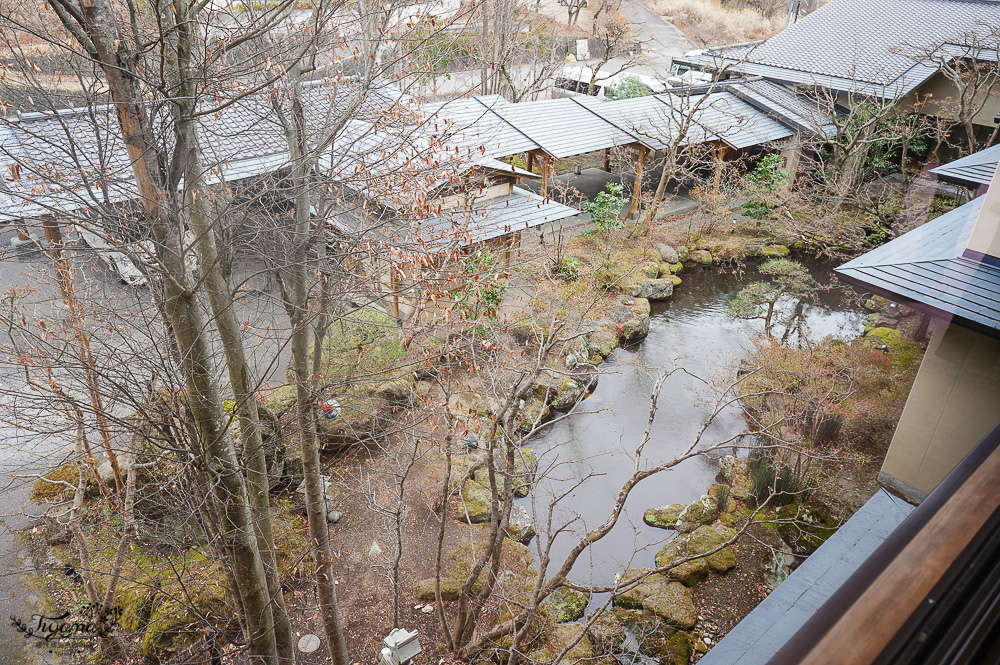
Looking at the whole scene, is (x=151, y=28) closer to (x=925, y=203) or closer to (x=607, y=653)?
(x=607, y=653)

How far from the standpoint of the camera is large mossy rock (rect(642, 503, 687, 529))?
31.1 feet

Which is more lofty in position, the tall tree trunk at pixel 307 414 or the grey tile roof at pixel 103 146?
the grey tile roof at pixel 103 146

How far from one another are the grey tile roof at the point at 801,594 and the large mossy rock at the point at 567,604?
4.79 meters

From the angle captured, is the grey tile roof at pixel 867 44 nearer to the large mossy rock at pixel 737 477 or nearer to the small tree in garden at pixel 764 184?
the small tree in garden at pixel 764 184

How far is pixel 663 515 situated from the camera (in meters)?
9.58

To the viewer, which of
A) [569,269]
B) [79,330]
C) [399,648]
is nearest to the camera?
[79,330]

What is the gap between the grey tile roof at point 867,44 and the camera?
58.9 feet

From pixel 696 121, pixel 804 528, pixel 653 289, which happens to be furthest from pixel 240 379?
pixel 696 121

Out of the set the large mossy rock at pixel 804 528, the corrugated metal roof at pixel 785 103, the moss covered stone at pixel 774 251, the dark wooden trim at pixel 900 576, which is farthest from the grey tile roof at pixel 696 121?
the dark wooden trim at pixel 900 576

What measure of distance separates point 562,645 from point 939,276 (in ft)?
19.2

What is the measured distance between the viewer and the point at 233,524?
16.2 ft

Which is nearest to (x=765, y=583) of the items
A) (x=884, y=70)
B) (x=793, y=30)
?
(x=884, y=70)

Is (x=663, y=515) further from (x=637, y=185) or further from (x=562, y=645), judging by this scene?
(x=637, y=185)

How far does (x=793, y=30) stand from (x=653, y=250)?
509 inches
